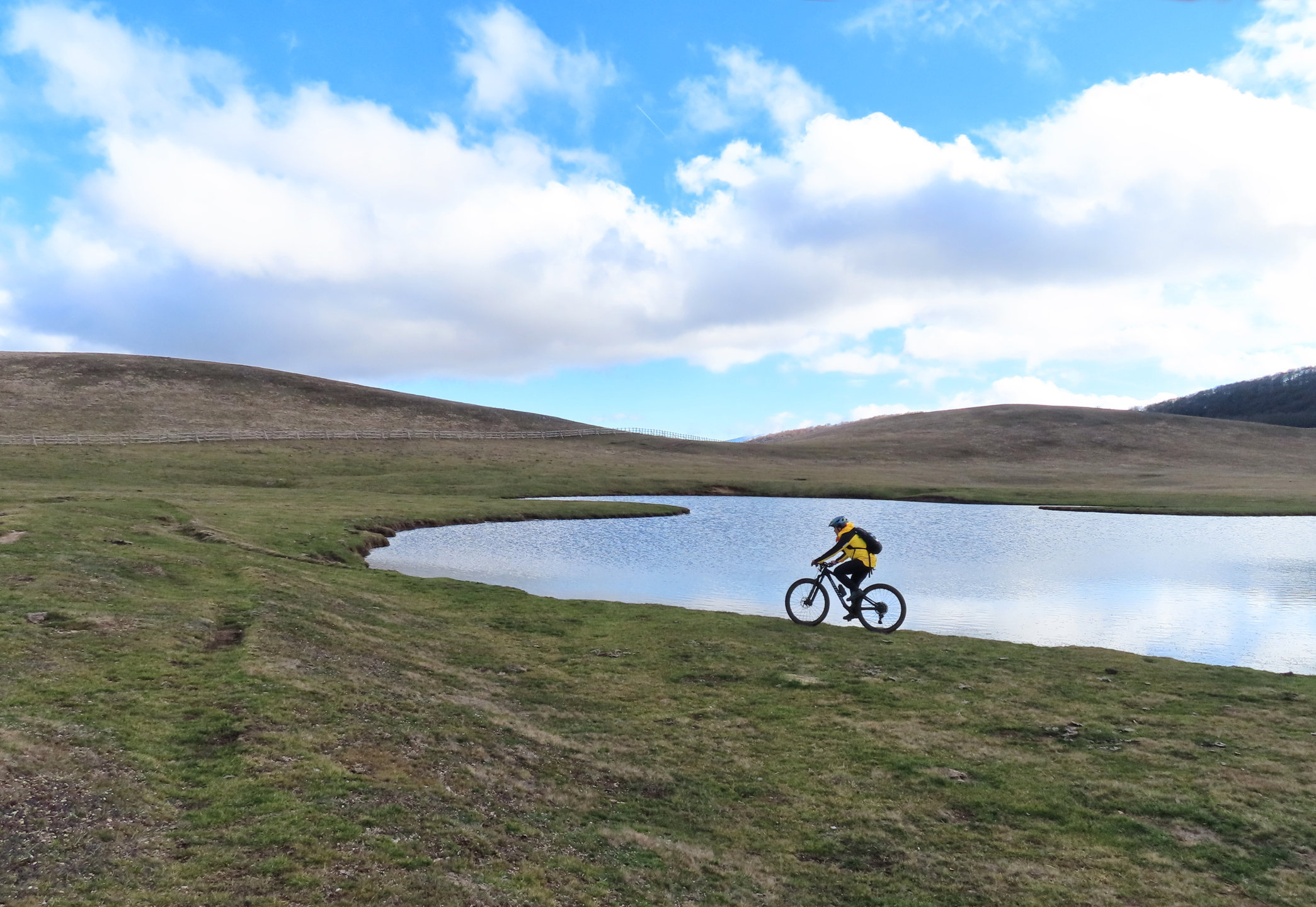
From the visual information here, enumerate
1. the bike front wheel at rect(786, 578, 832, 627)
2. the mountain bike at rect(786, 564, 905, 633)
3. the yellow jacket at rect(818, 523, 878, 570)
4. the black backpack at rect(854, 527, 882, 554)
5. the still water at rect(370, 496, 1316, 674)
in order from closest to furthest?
the black backpack at rect(854, 527, 882, 554)
the yellow jacket at rect(818, 523, 878, 570)
the mountain bike at rect(786, 564, 905, 633)
the bike front wheel at rect(786, 578, 832, 627)
the still water at rect(370, 496, 1316, 674)

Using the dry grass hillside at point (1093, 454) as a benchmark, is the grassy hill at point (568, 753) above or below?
below

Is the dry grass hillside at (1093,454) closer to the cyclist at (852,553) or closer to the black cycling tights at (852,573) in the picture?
the black cycling tights at (852,573)

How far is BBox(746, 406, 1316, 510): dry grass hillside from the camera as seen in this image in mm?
110438

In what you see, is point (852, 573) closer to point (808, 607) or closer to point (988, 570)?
point (808, 607)

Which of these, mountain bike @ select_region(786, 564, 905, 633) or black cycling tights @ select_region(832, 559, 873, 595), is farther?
mountain bike @ select_region(786, 564, 905, 633)

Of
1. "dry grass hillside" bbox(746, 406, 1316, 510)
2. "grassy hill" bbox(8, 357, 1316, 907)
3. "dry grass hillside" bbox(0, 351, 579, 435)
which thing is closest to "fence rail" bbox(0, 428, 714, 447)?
"dry grass hillside" bbox(0, 351, 579, 435)

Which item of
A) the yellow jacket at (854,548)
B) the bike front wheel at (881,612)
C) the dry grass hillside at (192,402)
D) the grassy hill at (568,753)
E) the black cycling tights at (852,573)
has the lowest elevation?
the grassy hill at (568,753)

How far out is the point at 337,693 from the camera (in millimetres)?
14469

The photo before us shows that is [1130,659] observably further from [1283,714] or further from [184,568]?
[184,568]

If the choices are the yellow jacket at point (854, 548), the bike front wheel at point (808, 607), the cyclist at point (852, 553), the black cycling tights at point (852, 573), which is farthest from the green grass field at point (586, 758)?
the yellow jacket at point (854, 548)

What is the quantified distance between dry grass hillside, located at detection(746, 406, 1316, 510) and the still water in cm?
4403

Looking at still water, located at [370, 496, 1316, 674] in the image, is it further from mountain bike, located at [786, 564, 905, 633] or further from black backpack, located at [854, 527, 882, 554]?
black backpack, located at [854, 527, 882, 554]

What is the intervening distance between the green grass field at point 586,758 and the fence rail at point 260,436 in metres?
77.0

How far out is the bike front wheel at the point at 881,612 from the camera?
25969mm
